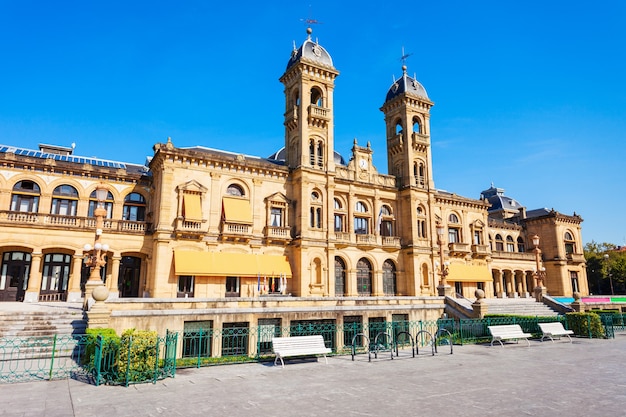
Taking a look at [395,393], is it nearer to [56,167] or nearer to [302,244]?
[302,244]

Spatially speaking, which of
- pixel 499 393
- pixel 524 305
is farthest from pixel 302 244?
pixel 499 393

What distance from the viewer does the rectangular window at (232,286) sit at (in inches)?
1186

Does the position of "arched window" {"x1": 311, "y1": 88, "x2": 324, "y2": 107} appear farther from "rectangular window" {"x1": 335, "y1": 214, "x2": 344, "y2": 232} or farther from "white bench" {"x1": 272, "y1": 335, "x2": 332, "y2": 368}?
"white bench" {"x1": 272, "y1": 335, "x2": 332, "y2": 368}

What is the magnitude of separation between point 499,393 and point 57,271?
29904 mm

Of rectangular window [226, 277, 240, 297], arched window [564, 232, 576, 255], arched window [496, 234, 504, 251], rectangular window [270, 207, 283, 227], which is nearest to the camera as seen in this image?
rectangular window [226, 277, 240, 297]

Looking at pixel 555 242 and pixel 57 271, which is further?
pixel 555 242

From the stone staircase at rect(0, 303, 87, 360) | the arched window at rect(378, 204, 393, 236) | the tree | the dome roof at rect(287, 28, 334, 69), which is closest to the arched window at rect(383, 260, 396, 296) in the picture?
the arched window at rect(378, 204, 393, 236)

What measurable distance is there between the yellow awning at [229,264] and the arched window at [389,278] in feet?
33.9

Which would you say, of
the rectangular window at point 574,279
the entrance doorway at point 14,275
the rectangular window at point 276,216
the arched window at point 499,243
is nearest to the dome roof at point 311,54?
the rectangular window at point 276,216

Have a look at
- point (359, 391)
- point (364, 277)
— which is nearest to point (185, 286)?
point (364, 277)

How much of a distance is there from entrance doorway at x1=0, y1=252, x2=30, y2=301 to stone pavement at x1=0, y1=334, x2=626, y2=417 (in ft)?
67.3

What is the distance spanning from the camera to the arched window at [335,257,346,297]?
34656mm

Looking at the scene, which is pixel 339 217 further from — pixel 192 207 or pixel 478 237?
pixel 478 237

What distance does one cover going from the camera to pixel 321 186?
34.5m
